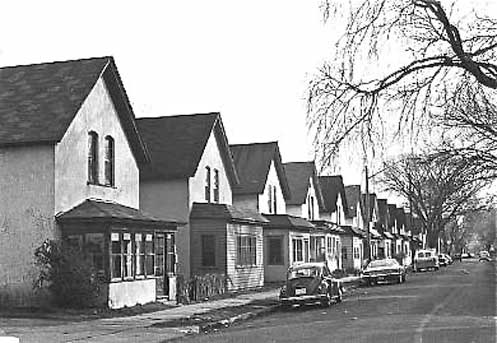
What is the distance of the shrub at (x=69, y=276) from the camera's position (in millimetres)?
25938

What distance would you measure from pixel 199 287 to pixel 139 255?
448 cm

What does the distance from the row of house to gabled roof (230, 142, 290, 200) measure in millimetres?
5226

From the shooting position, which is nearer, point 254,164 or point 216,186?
point 216,186

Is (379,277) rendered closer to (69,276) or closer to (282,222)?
(282,222)

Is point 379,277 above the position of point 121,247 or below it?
below

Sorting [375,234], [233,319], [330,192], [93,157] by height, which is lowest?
[233,319]

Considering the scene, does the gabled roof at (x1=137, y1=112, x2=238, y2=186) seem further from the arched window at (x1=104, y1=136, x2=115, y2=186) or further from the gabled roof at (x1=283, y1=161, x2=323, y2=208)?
the gabled roof at (x1=283, y1=161, x2=323, y2=208)

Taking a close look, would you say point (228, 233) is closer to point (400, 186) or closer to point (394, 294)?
point (394, 294)

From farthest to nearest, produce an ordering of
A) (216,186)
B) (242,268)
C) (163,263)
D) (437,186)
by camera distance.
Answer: (437,186)
(216,186)
(242,268)
(163,263)

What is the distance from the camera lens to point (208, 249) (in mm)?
38438

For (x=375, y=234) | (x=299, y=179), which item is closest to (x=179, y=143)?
(x=299, y=179)

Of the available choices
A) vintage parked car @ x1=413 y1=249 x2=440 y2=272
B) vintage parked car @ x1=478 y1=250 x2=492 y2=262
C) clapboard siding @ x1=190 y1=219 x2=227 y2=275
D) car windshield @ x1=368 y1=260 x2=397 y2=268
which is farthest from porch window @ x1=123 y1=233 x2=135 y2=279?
vintage parked car @ x1=478 y1=250 x2=492 y2=262

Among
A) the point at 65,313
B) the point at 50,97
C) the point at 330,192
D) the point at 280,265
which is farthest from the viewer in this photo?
the point at 330,192

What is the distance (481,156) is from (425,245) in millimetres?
71588
